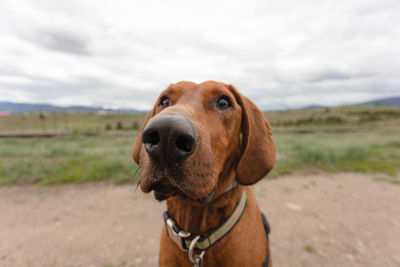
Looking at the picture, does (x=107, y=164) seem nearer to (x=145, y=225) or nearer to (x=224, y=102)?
(x=145, y=225)

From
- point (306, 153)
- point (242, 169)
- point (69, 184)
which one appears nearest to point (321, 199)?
point (306, 153)

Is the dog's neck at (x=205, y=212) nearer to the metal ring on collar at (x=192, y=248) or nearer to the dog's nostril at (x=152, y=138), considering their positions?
the metal ring on collar at (x=192, y=248)

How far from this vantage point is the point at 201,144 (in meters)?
1.17

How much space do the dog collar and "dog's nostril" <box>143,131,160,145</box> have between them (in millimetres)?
946

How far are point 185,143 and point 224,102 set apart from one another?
83 cm

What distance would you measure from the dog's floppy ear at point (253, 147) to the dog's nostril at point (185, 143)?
825 mm

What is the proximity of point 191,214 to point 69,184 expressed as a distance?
4764 millimetres

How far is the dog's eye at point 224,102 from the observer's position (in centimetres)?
175

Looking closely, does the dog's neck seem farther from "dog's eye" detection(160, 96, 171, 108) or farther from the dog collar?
"dog's eye" detection(160, 96, 171, 108)

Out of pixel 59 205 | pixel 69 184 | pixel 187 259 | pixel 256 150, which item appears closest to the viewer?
pixel 187 259

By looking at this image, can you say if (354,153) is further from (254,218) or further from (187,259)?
(187,259)

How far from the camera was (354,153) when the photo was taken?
8.00m

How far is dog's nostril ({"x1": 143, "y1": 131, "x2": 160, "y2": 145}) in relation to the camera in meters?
1.03

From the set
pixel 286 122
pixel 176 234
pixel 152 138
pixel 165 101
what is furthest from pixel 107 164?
pixel 286 122
